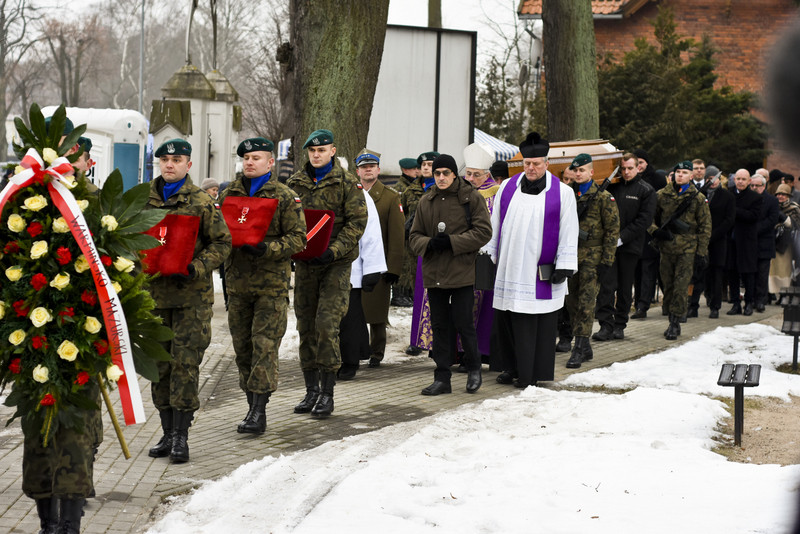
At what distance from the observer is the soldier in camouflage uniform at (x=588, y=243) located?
10.9 meters

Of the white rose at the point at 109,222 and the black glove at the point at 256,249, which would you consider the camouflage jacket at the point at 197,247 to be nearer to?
the black glove at the point at 256,249

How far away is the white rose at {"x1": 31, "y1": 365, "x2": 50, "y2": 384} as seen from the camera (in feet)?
15.6

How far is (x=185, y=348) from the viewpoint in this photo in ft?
21.7

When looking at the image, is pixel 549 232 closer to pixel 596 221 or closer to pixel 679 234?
pixel 596 221

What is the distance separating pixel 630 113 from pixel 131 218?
853 inches

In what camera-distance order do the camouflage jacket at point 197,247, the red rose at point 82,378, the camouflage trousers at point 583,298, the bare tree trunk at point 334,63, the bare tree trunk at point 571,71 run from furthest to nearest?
the bare tree trunk at point 571,71 < the bare tree trunk at point 334,63 < the camouflage trousers at point 583,298 < the camouflage jacket at point 197,247 < the red rose at point 82,378

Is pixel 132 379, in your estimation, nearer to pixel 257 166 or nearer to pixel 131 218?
pixel 131 218

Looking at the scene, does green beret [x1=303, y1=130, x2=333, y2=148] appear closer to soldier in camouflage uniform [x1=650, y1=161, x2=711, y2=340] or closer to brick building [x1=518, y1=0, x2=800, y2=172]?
soldier in camouflage uniform [x1=650, y1=161, x2=711, y2=340]

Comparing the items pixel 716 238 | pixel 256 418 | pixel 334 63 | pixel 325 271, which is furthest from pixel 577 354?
pixel 716 238

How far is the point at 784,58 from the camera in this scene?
66.0 inches

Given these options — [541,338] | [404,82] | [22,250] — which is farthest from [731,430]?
[404,82]

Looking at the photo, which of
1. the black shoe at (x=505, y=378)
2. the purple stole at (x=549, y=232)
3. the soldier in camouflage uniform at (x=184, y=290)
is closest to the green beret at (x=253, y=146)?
the soldier in camouflage uniform at (x=184, y=290)

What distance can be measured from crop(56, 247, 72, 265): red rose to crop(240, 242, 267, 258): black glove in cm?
227

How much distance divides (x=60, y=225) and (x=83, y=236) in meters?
0.12
